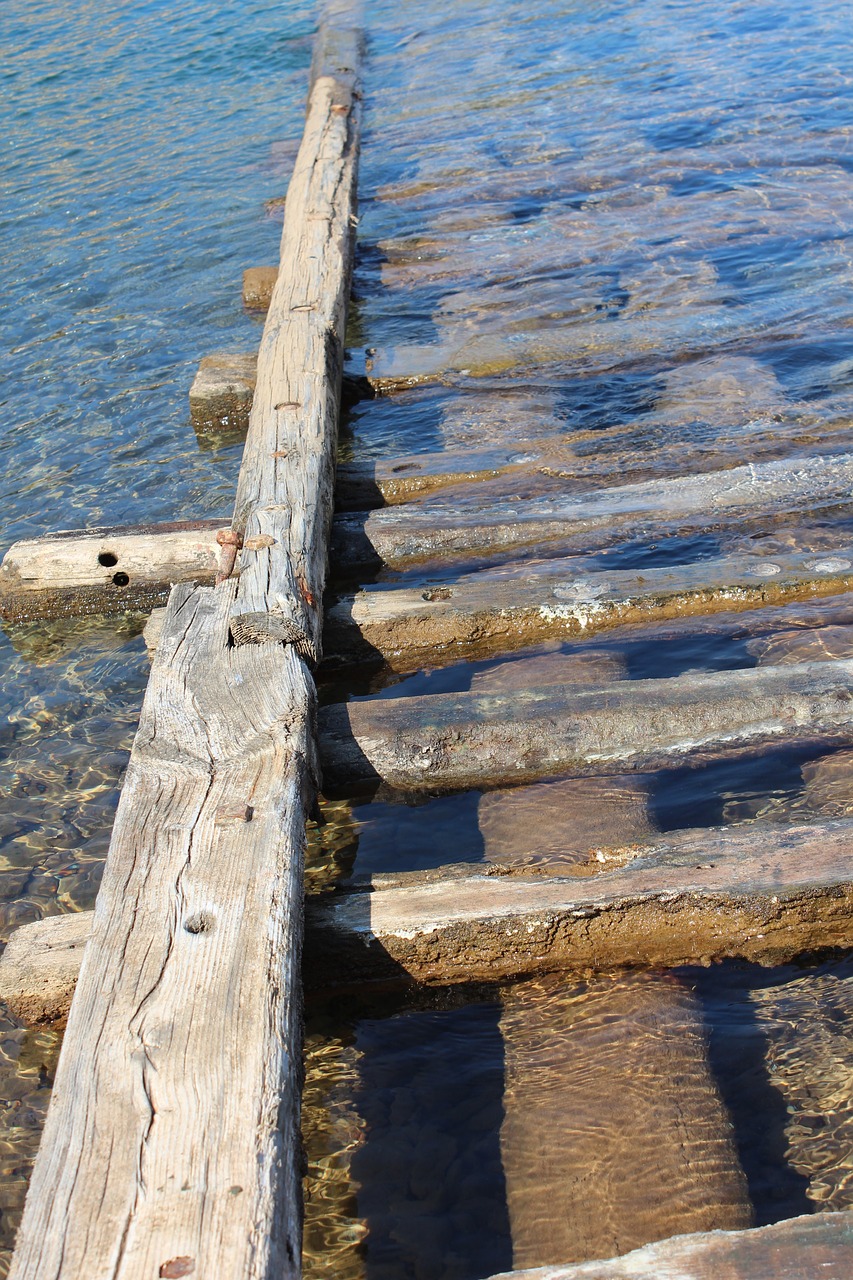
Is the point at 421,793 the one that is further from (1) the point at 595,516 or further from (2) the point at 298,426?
(2) the point at 298,426

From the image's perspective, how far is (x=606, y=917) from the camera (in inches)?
111

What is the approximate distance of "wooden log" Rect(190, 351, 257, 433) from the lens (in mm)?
6762

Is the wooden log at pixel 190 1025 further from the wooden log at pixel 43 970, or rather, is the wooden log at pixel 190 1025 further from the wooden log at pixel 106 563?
the wooden log at pixel 106 563

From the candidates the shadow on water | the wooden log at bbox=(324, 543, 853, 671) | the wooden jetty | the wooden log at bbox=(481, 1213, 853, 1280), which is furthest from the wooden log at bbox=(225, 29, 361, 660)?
the wooden log at bbox=(481, 1213, 853, 1280)

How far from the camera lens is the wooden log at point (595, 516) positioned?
4.88 metres

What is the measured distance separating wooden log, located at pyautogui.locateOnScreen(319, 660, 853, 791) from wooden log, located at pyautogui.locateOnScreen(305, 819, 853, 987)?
0.53 metres

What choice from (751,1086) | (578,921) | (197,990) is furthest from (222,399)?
(751,1086)

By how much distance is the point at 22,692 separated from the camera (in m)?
4.84

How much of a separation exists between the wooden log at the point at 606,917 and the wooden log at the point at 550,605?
1435mm

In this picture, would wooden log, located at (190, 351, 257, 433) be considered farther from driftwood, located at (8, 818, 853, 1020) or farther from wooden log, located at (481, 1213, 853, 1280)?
wooden log, located at (481, 1213, 853, 1280)

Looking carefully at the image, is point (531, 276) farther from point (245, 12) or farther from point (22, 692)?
point (245, 12)

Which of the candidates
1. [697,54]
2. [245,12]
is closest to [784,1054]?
[697,54]

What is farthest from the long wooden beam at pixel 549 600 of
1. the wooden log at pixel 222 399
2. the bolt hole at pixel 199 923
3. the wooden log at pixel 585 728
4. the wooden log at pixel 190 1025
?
the wooden log at pixel 222 399

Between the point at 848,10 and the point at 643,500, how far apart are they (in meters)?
13.8
